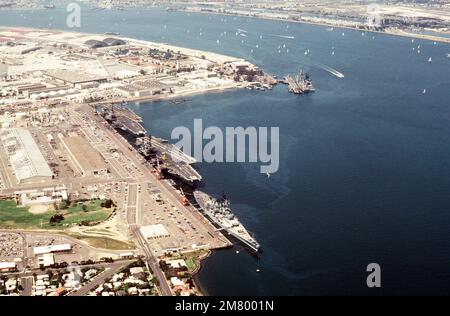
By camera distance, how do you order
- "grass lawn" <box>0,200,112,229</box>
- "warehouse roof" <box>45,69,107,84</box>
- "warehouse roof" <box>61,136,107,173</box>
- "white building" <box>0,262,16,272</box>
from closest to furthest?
"white building" <box>0,262,16,272</box>, "grass lawn" <box>0,200,112,229</box>, "warehouse roof" <box>61,136,107,173</box>, "warehouse roof" <box>45,69,107,84</box>

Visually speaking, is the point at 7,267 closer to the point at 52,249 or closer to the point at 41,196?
the point at 52,249

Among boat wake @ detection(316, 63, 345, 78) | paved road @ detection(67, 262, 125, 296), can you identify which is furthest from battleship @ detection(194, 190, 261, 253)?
boat wake @ detection(316, 63, 345, 78)

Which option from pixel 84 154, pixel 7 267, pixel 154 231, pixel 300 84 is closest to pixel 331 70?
pixel 300 84

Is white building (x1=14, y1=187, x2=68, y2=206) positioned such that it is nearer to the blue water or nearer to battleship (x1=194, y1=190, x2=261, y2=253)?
battleship (x1=194, y1=190, x2=261, y2=253)

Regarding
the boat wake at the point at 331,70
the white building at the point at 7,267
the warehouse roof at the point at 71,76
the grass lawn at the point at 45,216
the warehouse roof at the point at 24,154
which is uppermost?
the boat wake at the point at 331,70

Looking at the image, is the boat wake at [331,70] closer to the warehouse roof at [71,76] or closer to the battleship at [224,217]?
the warehouse roof at [71,76]

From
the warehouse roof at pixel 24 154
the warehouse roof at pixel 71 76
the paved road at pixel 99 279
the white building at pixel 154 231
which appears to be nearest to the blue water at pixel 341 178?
the white building at pixel 154 231
